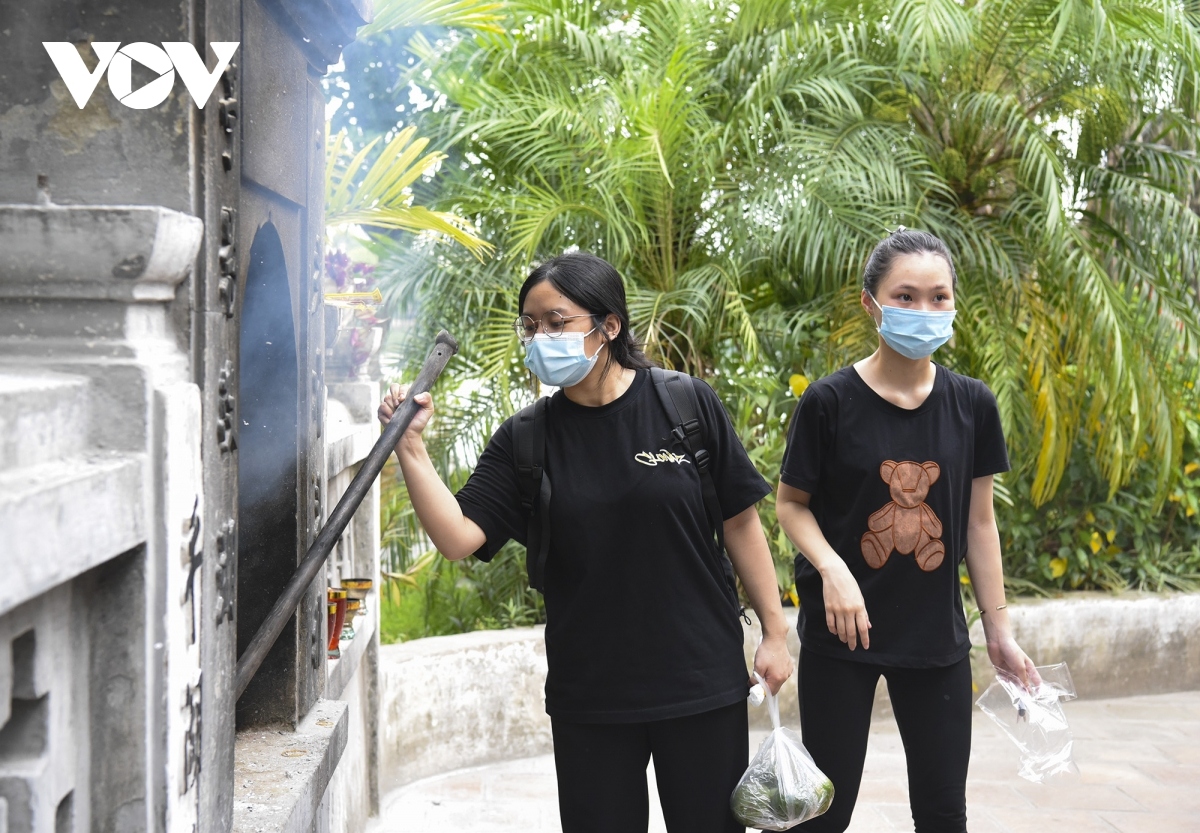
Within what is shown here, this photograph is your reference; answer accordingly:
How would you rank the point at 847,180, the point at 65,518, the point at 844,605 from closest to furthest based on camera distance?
1. the point at 65,518
2. the point at 844,605
3. the point at 847,180

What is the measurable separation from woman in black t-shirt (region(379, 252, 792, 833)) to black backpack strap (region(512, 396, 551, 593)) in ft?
0.07

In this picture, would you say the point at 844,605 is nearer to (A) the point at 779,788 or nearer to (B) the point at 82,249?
(A) the point at 779,788

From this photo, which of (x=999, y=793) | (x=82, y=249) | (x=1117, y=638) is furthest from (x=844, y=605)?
(x=1117, y=638)

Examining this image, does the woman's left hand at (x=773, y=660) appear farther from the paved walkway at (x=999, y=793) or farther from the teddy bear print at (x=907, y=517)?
the paved walkway at (x=999, y=793)

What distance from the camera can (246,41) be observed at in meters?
2.15

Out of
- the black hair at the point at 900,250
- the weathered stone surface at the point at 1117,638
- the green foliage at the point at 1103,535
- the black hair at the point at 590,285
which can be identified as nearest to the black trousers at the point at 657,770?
the black hair at the point at 590,285

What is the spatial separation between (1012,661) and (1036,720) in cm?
18

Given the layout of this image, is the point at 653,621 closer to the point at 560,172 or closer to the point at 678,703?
the point at 678,703

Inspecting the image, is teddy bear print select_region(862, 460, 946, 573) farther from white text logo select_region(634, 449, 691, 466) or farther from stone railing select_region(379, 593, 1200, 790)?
stone railing select_region(379, 593, 1200, 790)

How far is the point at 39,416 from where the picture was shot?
1.25m

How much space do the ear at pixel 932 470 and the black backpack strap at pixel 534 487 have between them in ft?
3.14

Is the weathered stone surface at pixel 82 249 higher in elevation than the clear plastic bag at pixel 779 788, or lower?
higher

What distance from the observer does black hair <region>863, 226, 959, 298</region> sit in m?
2.89

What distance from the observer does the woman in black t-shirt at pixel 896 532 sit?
2.83 meters
